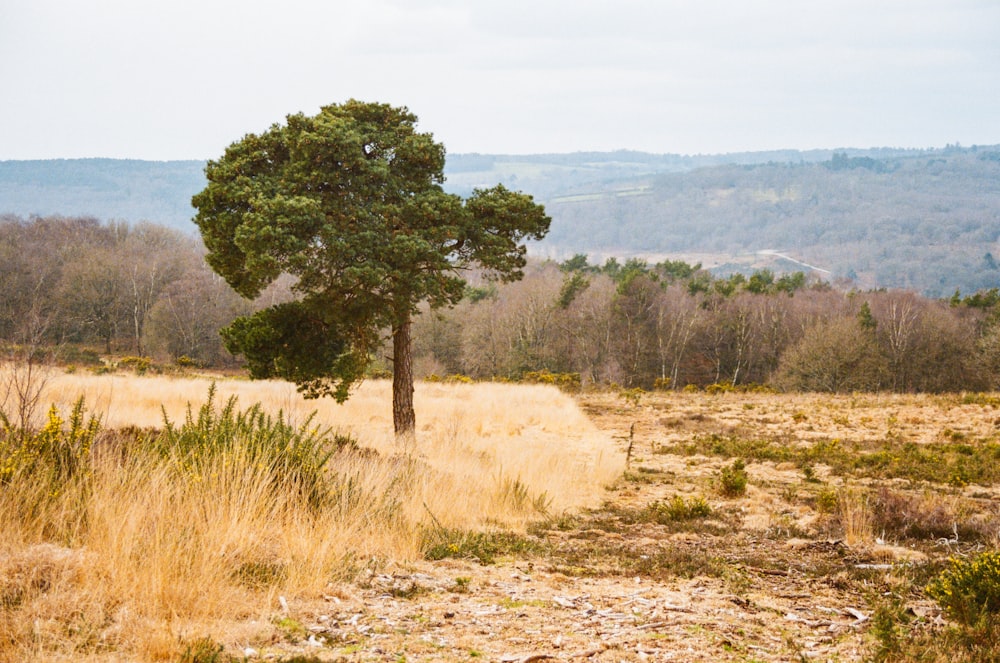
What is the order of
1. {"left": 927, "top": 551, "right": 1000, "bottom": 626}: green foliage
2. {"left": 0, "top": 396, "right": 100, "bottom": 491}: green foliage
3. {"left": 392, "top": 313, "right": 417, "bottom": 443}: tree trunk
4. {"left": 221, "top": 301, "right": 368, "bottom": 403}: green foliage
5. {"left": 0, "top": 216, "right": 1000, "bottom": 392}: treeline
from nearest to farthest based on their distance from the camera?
{"left": 927, "top": 551, "right": 1000, "bottom": 626}: green foliage < {"left": 0, "top": 396, "right": 100, "bottom": 491}: green foliage < {"left": 221, "top": 301, "right": 368, "bottom": 403}: green foliage < {"left": 392, "top": 313, "right": 417, "bottom": 443}: tree trunk < {"left": 0, "top": 216, "right": 1000, "bottom": 392}: treeline

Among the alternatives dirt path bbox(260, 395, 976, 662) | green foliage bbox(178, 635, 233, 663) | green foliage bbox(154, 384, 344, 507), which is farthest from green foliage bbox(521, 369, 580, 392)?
green foliage bbox(178, 635, 233, 663)

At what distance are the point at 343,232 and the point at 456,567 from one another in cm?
807

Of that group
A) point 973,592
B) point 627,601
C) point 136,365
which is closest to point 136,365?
point 136,365

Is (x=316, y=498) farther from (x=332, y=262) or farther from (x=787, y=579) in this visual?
(x=332, y=262)

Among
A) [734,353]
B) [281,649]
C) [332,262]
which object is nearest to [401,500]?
[281,649]

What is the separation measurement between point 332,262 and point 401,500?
6.55 m

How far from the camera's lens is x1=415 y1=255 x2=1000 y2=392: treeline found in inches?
2137

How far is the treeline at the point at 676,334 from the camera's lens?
2137 inches

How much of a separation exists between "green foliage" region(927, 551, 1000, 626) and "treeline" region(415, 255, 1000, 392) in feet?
163

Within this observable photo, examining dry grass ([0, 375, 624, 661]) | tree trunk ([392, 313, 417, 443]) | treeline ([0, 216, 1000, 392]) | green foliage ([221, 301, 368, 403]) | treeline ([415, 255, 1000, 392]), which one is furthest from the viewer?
treeline ([415, 255, 1000, 392])

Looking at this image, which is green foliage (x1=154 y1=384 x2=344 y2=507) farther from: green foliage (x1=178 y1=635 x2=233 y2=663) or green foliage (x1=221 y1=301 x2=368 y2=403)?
green foliage (x1=221 y1=301 x2=368 y2=403)

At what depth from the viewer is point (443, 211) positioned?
1359 cm

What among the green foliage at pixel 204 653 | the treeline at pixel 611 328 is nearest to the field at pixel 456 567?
the green foliage at pixel 204 653

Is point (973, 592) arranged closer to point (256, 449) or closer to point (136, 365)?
point (256, 449)
